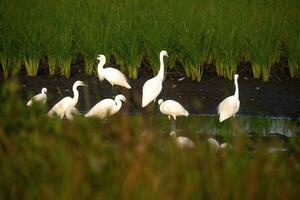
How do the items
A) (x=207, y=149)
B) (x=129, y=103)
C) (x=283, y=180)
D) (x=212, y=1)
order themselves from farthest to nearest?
(x=212, y=1) → (x=129, y=103) → (x=207, y=149) → (x=283, y=180)

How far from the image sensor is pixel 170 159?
368 cm

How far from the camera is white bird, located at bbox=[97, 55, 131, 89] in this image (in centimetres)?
1173

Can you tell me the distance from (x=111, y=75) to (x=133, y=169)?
8.46m

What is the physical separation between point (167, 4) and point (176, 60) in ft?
5.12

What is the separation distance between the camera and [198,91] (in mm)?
11906

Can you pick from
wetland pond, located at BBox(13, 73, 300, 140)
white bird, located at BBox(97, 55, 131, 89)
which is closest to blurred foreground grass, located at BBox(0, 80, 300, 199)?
wetland pond, located at BBox(13, 73, 300, 140)

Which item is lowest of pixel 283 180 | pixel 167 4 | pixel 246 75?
pixel 283 180

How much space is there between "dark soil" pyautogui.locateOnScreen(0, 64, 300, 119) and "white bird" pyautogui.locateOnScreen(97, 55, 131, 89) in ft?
0.68

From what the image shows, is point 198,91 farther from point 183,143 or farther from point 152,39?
point 183,143

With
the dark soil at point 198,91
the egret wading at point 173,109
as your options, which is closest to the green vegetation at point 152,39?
the dark soil at point 198,91

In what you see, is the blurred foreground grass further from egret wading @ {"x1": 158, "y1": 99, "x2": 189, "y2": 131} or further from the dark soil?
the dark soil

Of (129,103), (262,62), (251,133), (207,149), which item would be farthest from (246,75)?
(207,149)

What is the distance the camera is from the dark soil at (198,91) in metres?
11.1

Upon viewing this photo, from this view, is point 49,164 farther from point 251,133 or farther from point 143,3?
point 143,3
